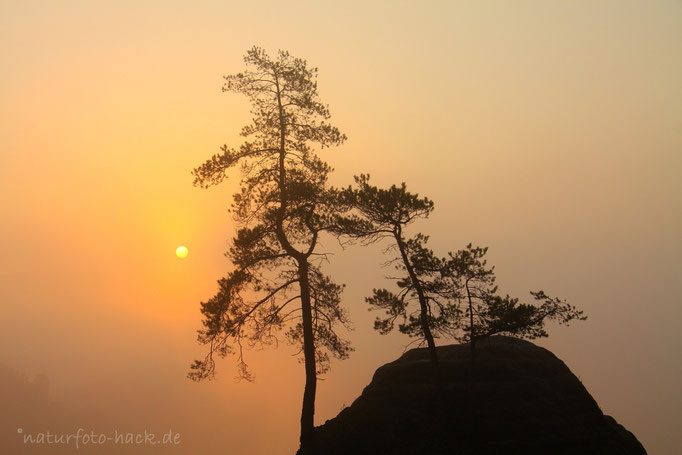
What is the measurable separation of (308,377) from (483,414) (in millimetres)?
7523

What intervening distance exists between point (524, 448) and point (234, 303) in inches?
529

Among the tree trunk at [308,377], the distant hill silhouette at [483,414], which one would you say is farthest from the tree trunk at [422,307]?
the tree trunk at [308,377]

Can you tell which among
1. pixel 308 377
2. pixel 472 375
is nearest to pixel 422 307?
pixel 472 375

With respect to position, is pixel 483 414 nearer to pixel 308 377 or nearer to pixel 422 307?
pixel 422 307

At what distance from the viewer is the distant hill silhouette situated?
21281 millimetres

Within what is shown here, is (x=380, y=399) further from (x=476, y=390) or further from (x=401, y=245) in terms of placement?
(x=401, y=245)

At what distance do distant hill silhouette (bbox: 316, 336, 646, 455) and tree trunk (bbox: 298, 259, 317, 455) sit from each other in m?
0.73

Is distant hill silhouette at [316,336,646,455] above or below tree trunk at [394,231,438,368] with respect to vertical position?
below

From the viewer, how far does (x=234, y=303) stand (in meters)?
23.7

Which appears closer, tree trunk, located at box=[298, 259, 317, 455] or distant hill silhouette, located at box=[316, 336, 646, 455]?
distant hill silhouette, located at box=[316, 336, 646, 455]

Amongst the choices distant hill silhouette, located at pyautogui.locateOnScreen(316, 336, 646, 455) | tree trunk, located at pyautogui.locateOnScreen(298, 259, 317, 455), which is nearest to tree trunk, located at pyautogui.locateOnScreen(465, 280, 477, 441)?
distant hill silhouette, located at pyautogui.locateOnScreen(316, 336, 646, 455)

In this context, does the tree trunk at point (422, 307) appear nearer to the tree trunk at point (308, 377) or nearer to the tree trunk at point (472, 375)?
the tree trunk at point (472, 375)

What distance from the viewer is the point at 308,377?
2247 cm

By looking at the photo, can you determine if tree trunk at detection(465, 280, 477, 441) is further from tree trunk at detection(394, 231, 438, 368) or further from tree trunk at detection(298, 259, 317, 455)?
tree trunk at detection(298, 259, 317, 455)
